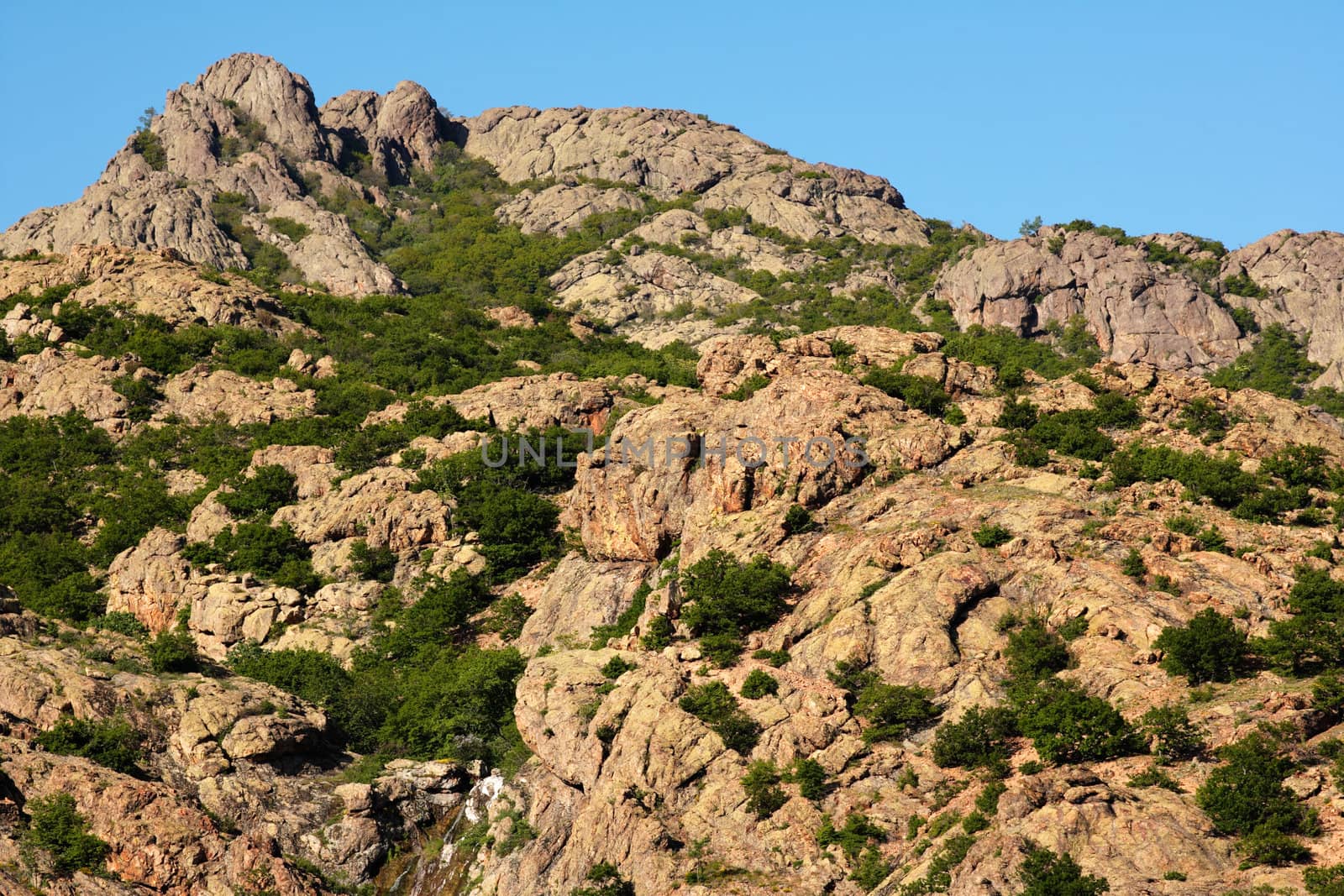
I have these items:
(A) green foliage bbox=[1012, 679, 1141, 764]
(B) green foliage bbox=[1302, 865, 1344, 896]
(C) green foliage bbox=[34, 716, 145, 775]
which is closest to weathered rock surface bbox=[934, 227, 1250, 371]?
(A) green foliage bbox=[1012, 679, 1141, 764]

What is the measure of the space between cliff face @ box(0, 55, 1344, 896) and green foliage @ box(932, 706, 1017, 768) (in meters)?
0.42

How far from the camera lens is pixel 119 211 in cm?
14425

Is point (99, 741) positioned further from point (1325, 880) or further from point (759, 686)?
point (1325, 880)

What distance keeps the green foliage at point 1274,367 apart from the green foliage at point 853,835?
73468mm

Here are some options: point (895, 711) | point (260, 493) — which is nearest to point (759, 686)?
point (895, 711)

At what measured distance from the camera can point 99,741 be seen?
200ft

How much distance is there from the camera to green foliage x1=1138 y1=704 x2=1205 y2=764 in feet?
167

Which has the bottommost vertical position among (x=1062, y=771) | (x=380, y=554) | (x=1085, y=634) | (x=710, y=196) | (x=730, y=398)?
(x=1062, y=771)

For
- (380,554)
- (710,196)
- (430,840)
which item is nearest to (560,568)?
(380,554)

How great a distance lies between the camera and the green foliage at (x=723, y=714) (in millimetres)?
57281

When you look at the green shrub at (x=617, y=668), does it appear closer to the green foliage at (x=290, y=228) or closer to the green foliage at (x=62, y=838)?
the green foliage at (x=62, y=838)

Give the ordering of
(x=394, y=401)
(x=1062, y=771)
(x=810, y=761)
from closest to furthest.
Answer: (x=1062, y=771), (x=810, y=761), (x=394, y=401)

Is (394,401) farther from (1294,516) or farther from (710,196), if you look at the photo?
(710,196)

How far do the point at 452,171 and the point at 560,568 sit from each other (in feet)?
400
